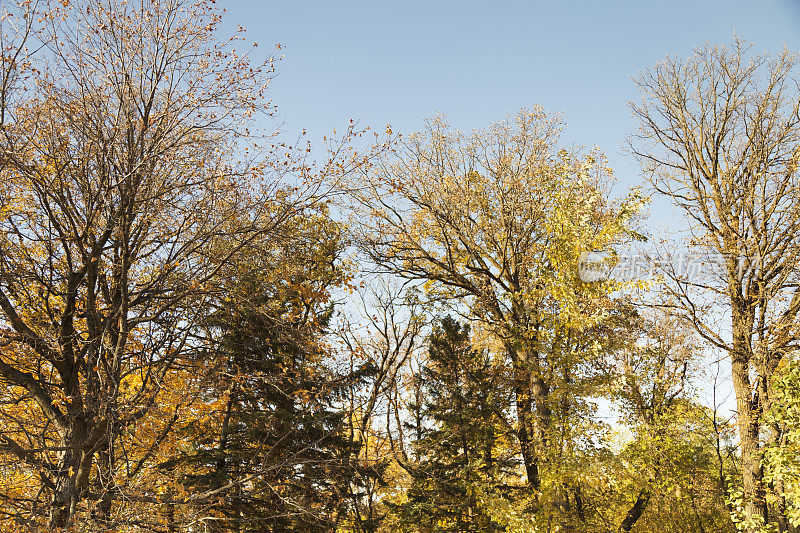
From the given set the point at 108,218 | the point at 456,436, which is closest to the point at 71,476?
the point at 108,218

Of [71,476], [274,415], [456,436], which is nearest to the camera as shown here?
[71,476]

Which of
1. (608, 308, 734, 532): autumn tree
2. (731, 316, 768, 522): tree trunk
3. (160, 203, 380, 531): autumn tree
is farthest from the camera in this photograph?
(608, 308, 734, 532): autumn tree

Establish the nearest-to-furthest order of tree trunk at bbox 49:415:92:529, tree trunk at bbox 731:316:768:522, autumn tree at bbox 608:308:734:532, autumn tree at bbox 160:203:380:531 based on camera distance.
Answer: tree trunk at bbox 49:415:92:529 → autumn tree at bbox 160:203:380:531 → tree trunk at bbox 731:316:768:522 → autumn tree at bbox 608:308:734:532

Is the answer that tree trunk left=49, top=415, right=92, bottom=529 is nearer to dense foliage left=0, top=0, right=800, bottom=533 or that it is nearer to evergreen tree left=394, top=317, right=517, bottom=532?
dense foliage left=0, top=0, right=800, bottom=533

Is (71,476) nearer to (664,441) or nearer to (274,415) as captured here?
(274,415)

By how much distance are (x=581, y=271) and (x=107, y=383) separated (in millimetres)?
8615

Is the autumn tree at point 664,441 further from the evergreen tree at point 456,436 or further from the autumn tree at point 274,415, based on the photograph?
the autumn tree at point 274,415

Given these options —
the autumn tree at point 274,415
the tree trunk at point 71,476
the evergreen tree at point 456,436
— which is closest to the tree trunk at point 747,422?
the evergreen tree at point 456,436

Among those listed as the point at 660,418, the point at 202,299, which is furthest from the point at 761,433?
the point at 202,299

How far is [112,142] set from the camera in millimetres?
7238

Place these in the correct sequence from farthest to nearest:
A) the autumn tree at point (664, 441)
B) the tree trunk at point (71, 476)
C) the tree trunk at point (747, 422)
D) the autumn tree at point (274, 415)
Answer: the autumn tree at point (664, 441)
the tree trunk at point (747, 422)
the autumn tree at point (274, 415)
the tree trunk at point (71, 476)

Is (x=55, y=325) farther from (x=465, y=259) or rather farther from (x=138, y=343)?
(x=465, y=259)

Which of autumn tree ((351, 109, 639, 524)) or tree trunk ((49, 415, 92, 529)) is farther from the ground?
autumn tree ((351, 109, 639, 524))

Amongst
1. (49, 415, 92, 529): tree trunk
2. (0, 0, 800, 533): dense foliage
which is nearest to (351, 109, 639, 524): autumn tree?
(0, 0, 800, 533): dense foliage
